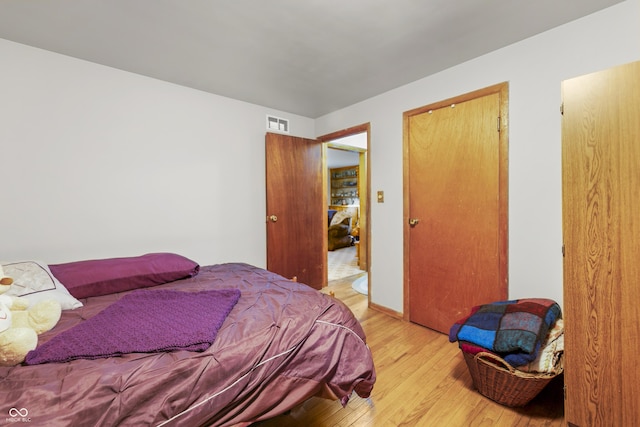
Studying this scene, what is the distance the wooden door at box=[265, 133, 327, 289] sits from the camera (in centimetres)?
321

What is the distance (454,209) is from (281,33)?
191cm

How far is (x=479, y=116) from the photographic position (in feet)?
7.13

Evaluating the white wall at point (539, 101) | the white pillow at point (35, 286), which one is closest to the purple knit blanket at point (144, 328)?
the white pillow at point (35, 286)

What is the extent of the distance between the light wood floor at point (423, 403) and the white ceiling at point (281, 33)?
7.57 feet

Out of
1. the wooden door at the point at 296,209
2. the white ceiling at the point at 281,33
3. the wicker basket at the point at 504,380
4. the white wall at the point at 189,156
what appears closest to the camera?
the wicker basket at the point at 504,380

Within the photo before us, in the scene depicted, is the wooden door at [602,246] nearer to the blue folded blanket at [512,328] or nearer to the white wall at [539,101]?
the blue folded blanket at [512,328]

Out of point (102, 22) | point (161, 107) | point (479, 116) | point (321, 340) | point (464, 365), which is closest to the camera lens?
point (321, 340)

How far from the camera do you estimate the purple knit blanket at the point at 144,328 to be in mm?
1007

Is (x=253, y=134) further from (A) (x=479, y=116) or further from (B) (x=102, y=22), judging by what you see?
(A) (x=479, y=116)

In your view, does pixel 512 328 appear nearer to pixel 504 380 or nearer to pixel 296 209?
pixel 504 380

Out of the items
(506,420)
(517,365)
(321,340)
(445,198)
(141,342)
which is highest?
(445,198)

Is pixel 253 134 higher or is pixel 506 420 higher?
pixel 253 134

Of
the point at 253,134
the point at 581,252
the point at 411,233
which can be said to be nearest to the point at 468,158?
the point at 411,233

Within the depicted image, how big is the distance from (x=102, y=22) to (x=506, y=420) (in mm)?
3387
